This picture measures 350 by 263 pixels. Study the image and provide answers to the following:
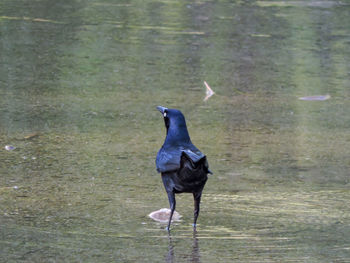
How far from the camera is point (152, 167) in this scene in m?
6.20

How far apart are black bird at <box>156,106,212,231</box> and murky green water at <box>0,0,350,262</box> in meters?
0.26

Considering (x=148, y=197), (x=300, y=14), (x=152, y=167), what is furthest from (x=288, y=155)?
(x=300, y=14)

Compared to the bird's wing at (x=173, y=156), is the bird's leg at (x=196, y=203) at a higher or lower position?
lower

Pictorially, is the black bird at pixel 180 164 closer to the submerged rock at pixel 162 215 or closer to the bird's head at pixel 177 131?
the bird's head at pixel 177 131

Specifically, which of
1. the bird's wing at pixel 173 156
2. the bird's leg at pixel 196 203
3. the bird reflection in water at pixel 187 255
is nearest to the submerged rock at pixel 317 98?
the bird's wing at pixel 173 156

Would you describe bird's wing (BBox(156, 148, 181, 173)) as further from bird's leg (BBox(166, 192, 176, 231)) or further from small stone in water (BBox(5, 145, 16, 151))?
small stone in water (BBox(5, 145, 16, 151))

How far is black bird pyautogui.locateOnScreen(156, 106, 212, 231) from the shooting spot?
4.60 meters

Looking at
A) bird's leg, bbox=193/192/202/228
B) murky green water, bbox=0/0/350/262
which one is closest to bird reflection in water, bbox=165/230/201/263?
murky green water, bbox=0/0/350/262

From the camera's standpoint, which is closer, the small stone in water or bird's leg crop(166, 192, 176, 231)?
bird's leg crop(166, 192, 176, 231)

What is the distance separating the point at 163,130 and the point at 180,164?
2.49m

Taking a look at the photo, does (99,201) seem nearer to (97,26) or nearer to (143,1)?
(97,26)

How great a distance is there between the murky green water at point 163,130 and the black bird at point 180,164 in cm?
26

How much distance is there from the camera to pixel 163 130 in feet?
23.4

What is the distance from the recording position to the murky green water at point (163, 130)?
186 inches
